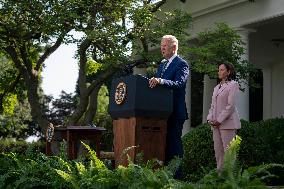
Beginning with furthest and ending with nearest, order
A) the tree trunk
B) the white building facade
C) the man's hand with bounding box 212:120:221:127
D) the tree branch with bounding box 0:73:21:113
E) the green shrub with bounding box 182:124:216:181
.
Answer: the tree branch with bounding box 0:73:21:113 < the tree trunk < the white building facade < the green shrub with bounding box 182:124:216:181 < the man's hand with bounding box 212:120:221:127

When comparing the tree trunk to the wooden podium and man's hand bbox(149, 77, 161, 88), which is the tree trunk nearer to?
the wooden podium

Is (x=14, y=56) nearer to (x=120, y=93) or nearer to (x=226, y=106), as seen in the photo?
(x=226, y=106)

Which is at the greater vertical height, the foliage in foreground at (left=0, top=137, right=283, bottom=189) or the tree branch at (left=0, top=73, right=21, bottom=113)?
the tree branch at (left=0, top=73, right=21, bottom=113)

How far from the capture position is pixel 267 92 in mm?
23672

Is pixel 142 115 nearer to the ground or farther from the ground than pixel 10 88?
nearer to the ground

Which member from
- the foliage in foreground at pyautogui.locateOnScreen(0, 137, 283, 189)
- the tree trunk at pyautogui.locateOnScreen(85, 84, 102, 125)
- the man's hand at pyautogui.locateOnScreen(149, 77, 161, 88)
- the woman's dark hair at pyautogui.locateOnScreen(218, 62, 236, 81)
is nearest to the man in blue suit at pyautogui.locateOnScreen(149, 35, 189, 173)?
the man's hand at pyautogui.locateOnScreen(149, 77, 161, 88)

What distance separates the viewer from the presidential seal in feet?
19.6

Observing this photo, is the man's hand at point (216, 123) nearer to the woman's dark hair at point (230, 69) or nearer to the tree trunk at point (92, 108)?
the woman's dark hair at point (230, 69)

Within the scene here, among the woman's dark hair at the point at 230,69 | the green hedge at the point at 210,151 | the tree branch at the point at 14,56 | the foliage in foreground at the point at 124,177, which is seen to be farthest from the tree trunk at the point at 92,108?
the foliage in foreground at the point at 124,177

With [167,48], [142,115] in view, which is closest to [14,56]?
[167,48]

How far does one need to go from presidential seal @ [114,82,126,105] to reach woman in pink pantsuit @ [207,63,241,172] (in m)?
2.24

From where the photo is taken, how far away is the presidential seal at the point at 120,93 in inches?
235

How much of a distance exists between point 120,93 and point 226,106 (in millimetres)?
2450

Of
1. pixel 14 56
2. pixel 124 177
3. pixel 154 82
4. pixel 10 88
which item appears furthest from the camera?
pixel 10 88
